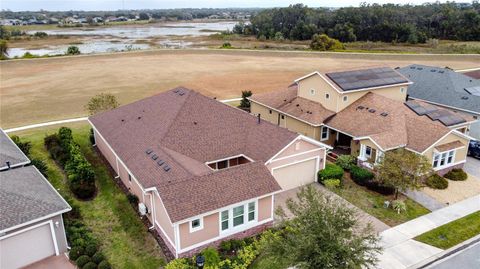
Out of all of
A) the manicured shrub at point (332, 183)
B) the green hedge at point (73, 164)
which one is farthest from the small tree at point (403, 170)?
the green hedge at point (73, 164)

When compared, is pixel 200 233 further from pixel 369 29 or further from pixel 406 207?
pixel 369 29

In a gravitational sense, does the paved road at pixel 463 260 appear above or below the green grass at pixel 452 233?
below

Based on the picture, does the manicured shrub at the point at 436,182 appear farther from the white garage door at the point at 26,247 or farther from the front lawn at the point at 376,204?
the white garage door at the point at 26,247

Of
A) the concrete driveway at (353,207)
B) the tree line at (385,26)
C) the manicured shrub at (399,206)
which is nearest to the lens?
the concrete driveway at (353,207)

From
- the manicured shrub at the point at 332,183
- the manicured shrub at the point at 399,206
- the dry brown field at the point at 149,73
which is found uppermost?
the dry brown field at the point at 149,73

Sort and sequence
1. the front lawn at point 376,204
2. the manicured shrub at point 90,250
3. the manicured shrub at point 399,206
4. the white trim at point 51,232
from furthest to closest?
the manicured shrub at point 399,206, the front lawn at point 376,204, the manicured shrub at point 90,250, the white trim at point 51,232

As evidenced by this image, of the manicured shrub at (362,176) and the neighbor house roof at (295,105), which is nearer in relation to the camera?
the manicured shrub at (362,176)

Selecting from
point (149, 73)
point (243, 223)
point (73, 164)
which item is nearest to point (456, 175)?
point (243, 223)
